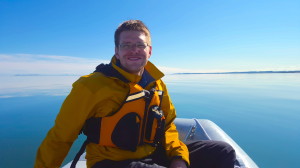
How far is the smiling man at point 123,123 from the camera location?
1079 mm

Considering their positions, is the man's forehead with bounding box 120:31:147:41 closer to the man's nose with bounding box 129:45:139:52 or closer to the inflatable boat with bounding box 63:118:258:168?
the man's nose with bounding box 129:45:139:52

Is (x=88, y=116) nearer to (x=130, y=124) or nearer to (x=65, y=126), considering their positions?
(x=65, y=126)

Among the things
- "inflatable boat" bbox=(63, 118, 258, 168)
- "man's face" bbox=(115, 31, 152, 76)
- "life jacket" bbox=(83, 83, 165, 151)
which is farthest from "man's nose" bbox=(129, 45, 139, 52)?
"inflatable boat" bbox=(63, 118, 258, 168)

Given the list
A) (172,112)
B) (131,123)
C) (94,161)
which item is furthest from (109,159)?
(172,112)

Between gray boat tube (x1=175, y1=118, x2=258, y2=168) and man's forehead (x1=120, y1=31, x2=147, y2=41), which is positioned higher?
man's forehead (x1=120, y1=31, x2=147, y2=41)

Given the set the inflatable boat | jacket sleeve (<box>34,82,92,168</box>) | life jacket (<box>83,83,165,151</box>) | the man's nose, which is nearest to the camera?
jacket sleeve (<box>34,82,92,168</box>)

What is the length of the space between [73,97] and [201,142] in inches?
43.0

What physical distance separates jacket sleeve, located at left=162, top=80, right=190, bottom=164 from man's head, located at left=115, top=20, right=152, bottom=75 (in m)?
0.44

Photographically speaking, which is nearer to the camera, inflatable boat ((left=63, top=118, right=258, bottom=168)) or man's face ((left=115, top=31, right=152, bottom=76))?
man's face ((left=115, top=31, right=152, bottom=76))

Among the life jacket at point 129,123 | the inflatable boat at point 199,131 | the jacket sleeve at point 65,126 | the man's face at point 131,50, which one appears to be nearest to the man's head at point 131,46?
the man's face at point 131,50

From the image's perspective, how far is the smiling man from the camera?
3.54ft

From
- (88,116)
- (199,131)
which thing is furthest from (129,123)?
(199,131)

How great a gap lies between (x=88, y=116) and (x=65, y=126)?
15 cm

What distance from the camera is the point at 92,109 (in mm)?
1118
